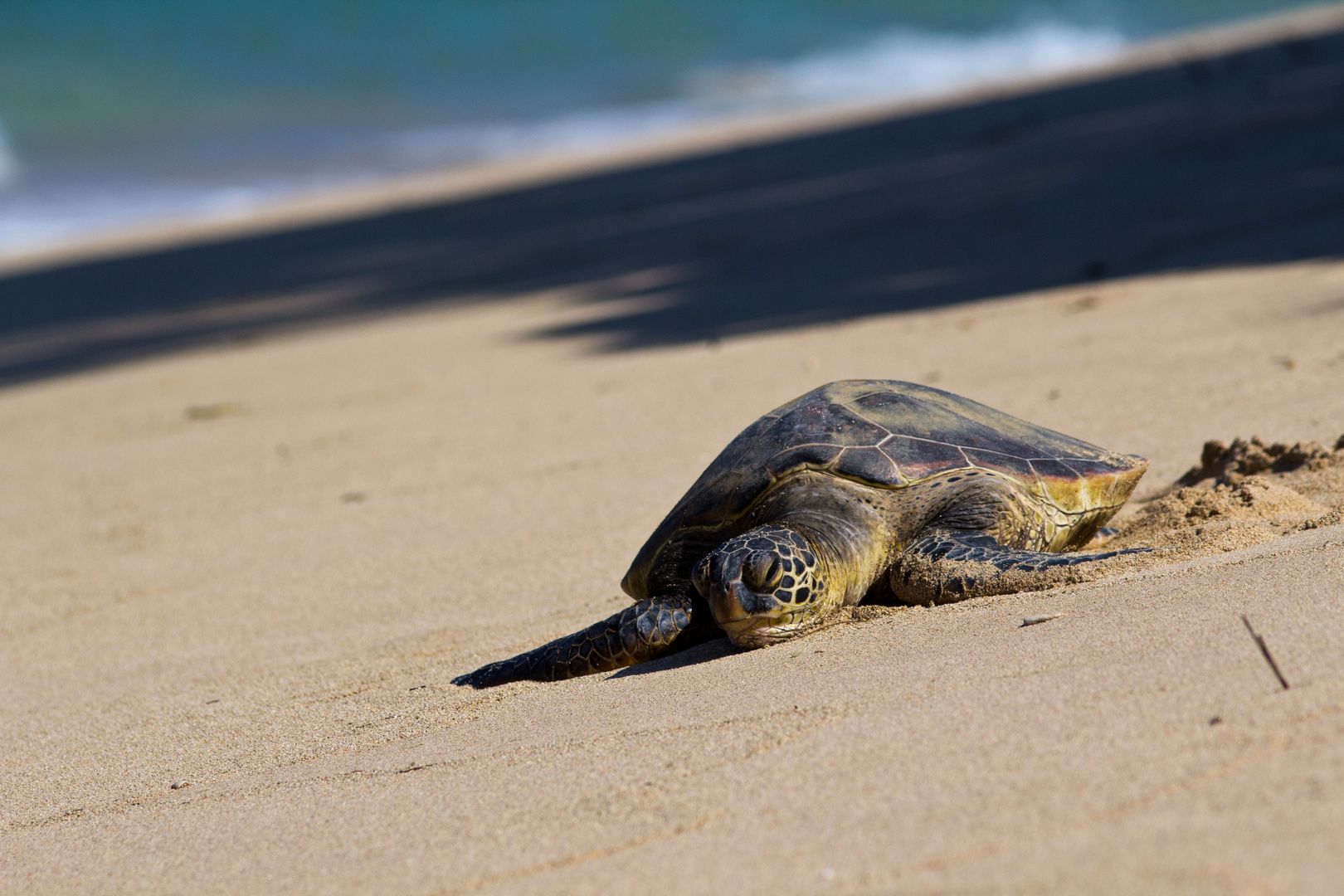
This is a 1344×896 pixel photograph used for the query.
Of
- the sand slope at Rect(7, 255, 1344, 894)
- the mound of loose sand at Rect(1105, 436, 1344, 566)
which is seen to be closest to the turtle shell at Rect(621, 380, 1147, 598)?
the mound of loose sand at Rect(1105, 436, 1344, 566)

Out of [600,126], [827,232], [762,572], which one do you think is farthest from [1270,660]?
[600,126]

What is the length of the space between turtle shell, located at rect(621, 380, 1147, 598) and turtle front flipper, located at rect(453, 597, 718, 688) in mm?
313

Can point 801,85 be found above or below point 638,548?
above

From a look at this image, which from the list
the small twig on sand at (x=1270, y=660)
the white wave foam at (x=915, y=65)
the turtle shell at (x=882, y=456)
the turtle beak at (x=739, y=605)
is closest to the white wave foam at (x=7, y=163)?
the white wave foam at (x=915, y=65)

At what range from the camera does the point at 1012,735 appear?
2113mm

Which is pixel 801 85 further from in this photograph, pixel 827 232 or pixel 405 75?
pixel 827 232

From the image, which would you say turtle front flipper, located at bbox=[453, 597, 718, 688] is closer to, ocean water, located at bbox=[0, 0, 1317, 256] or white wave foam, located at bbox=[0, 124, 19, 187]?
ocean water, located at bbox=[0, 0, 1317, 256]

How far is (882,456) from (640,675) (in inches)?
33.6

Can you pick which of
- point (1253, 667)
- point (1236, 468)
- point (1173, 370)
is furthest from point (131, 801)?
A: point (1173, 370)

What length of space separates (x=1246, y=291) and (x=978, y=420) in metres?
3.07

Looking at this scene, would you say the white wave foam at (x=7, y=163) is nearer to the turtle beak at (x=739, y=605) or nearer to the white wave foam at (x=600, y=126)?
the white wave foam at (x=600, y=126)

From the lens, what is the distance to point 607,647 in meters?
3.05

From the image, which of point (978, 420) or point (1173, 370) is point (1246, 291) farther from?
point (978, 420)

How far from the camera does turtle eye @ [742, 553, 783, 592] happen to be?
2852 mm
